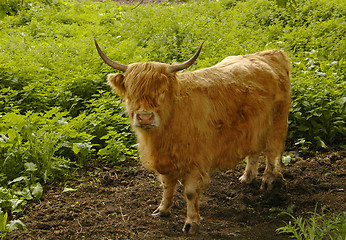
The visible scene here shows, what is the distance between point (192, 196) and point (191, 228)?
1.06ft

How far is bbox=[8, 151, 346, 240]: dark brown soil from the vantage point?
13.5 feet

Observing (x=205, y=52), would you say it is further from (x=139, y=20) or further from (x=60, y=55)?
(x=139, y=20)

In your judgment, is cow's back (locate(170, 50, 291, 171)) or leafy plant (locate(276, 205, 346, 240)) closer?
leafy plant (locate(276, 205, 346, 240))

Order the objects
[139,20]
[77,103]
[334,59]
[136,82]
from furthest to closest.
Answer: [139,20], [334,59], [77,103], [136,82]

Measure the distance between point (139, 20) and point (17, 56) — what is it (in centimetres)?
455

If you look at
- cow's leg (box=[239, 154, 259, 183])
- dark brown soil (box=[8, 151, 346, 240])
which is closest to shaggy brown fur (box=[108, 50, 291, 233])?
dark brown soil (box=[8, 151, 346, 240])

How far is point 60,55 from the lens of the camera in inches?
349

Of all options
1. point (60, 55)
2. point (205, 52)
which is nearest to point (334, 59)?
point (205, 52)

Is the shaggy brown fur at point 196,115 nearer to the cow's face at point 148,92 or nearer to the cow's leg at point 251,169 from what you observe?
the cow's face at point 148,92

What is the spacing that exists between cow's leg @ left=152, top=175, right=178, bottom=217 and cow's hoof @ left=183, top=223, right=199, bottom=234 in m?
Result: 0.39

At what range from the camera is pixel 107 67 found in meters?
7.75

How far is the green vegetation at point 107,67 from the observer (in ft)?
17.4

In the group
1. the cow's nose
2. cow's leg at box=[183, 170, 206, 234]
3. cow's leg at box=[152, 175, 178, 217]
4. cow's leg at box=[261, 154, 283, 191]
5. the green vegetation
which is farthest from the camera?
the green vegetation

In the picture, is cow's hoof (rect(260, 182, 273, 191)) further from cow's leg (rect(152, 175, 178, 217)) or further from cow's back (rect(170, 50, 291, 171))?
cow's leg (rect(152, 175, 178, 217))
